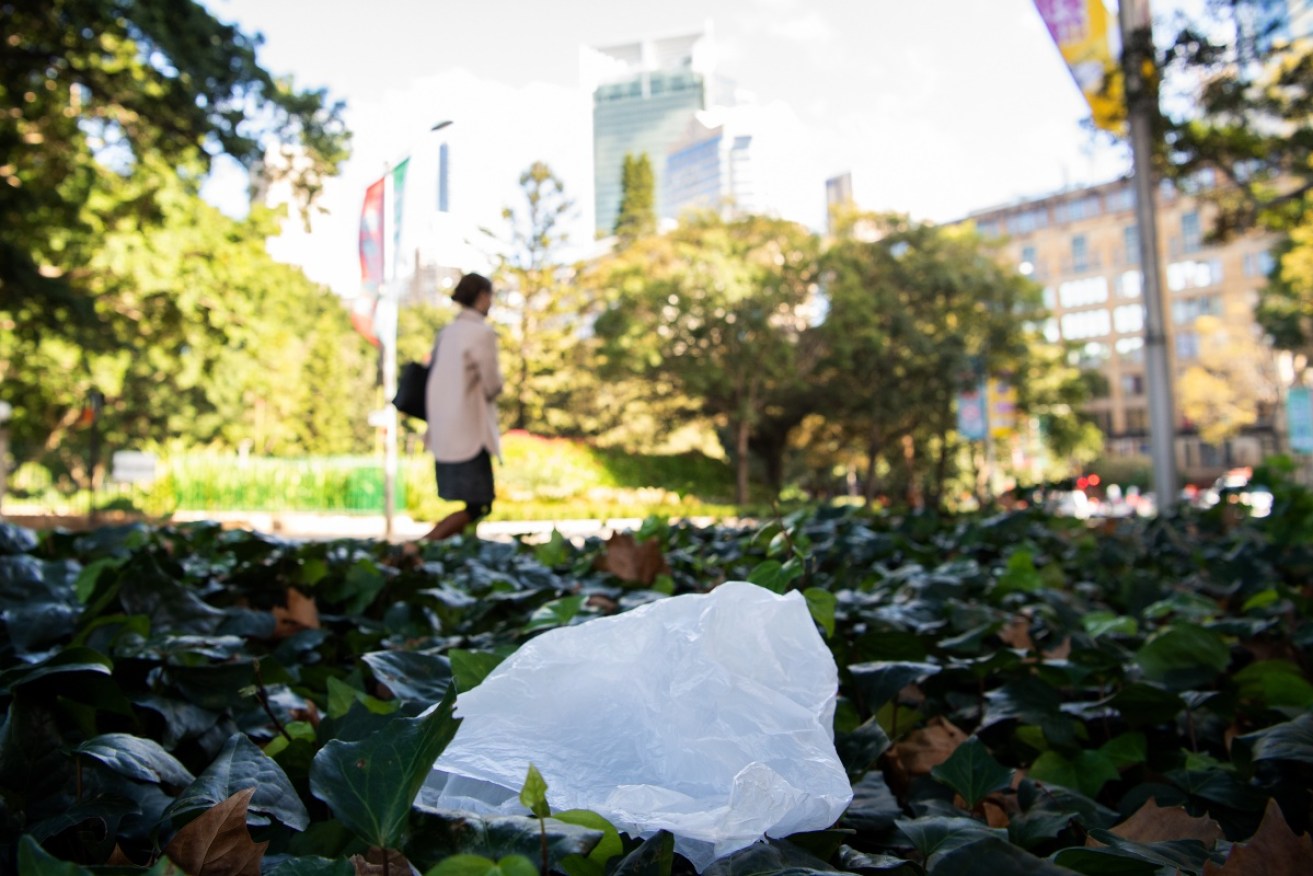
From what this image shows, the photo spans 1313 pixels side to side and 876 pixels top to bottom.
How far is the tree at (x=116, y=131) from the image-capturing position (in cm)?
823

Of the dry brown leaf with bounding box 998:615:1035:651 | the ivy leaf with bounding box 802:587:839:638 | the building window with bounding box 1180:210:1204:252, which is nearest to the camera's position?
the ivy leaf with bounding box 802:587:839:638

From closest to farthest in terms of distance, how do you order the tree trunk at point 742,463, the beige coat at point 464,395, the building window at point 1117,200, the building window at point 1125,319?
the beige coat at point 464,395 → the tree trunk at point 742,463 → the building window at point 1125,319 → the building window at point 1117,200

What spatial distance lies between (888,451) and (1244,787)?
121 feet

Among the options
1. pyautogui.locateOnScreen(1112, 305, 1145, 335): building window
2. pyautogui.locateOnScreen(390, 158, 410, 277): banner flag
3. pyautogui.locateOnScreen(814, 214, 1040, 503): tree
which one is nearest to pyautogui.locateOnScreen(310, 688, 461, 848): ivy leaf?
pyautogui.locateOnScreen(390, 158, 410, 277): banner flag

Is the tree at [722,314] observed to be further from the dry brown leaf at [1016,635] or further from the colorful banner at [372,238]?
the dry brown leaf at [1016,635]

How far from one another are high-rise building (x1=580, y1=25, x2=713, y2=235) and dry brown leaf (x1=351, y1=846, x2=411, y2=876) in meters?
119

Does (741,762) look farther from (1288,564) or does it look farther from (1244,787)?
(1288,564)

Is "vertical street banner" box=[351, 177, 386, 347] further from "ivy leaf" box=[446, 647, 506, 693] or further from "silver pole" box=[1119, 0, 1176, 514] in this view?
"ivy leaf" box=[446, 647, 506, 693]

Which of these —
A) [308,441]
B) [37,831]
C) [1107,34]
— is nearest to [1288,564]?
[37,831]

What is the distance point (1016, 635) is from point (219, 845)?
1463 millimetres

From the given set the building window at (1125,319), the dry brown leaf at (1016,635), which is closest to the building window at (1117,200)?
the building window at (1125,319)

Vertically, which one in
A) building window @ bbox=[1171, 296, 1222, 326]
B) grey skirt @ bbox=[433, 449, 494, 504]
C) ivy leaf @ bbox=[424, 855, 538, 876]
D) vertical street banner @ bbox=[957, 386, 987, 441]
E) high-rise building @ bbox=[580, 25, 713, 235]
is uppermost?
high-rise building @ bbox=[580, 25, 713, 235]

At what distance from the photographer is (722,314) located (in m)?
26.6

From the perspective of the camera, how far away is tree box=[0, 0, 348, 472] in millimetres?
8234
